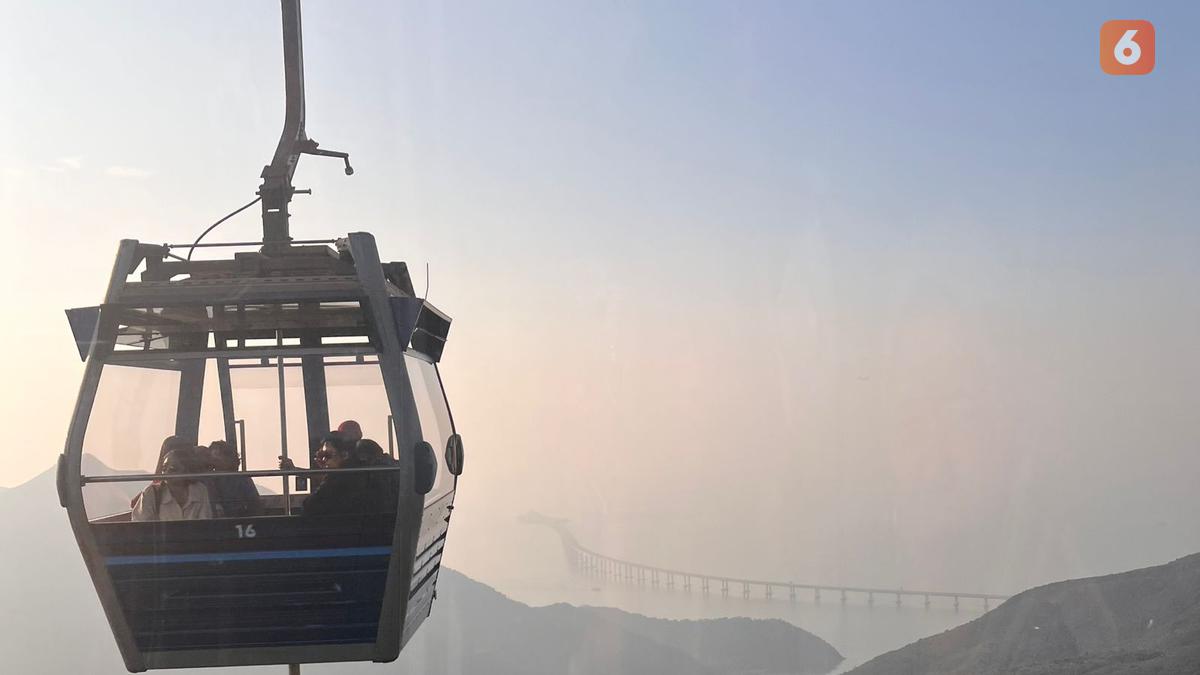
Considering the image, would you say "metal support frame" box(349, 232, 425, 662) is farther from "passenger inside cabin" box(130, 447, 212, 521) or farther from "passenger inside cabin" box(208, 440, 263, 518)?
"passenger inside cabin" box(130, 447, 212, 521)

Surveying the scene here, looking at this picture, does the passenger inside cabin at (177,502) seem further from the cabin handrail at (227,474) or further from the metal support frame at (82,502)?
the metal support frame at (82,502)

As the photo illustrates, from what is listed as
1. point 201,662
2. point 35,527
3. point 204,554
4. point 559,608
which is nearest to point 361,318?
point 204,554

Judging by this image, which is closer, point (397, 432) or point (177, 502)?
point (397, 432)

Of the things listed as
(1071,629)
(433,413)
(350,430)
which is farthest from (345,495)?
(1071,629)

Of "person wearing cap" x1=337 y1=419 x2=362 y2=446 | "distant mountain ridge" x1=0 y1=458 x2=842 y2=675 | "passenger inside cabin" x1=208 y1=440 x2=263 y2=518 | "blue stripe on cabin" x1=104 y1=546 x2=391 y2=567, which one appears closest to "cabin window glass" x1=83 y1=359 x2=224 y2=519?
"blue stripe on cabin" x1=104 y1=546 x2=391 y2=567

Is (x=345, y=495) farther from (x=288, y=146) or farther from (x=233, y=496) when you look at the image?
(x=288, y=146)
